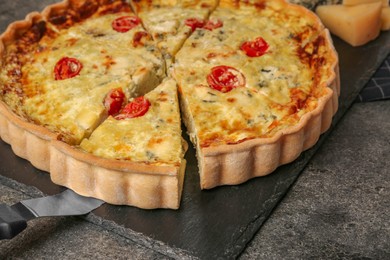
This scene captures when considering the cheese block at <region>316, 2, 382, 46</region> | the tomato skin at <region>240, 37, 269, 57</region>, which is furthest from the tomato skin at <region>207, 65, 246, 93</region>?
the cheese block at <region>316, 2, 382, 46</region>

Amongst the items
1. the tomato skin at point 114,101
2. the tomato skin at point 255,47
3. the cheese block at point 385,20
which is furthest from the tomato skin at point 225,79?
the cheese block at point 385,20

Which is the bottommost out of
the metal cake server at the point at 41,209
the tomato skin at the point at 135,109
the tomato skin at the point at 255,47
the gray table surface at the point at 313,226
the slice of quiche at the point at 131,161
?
the gray table surface at the point at 313,226

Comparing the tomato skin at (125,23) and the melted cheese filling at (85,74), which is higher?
the tomato skin at (125,23)

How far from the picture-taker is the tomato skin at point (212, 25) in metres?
5.39

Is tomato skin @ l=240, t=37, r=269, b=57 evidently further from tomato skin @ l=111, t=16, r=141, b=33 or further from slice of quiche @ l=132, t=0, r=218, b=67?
tomato skin @ l=111, t=16, r=141, b=33

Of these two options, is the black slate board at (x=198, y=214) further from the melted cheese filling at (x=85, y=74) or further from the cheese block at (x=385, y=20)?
the cheese block at (x=385, y=20)

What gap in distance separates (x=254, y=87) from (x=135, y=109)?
80 centimetres

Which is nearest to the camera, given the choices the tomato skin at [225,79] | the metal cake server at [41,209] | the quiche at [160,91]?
the metal cake server at [41,209]

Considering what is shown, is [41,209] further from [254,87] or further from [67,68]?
[254,87]

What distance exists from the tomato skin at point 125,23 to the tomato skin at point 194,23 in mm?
368

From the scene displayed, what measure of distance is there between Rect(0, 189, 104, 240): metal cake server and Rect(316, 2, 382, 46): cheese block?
268cm

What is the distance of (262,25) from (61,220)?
2.22m

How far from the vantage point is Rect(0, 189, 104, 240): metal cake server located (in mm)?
3699

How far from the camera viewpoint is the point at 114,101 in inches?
182
